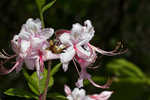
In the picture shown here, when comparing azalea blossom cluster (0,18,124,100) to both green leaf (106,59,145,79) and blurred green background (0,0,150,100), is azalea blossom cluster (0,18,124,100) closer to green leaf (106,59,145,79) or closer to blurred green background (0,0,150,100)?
green leaf (106,59,145,79)

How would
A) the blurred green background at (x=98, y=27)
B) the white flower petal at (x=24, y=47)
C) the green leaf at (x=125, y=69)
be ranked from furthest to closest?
1. the blurred green background at (x=98, y=27)
2. the green leaf at (x=125, y=69)
3. the white flower petal at (x=24, y=47)

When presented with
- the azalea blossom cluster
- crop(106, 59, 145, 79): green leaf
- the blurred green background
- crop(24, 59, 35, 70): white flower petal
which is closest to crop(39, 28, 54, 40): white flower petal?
the azalea blossom cluster

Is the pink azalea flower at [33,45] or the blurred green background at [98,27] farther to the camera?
the blurred green background at [98,27]

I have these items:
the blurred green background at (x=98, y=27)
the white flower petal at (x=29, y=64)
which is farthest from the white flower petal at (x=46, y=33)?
the blurred green background at (x=98, y=27)

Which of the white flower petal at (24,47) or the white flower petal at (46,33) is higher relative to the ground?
the white flower petal at (46,33)

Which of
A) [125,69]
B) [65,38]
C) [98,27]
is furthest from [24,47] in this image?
[98,27]

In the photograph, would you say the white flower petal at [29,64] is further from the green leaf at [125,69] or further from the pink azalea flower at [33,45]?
the green leaf at [125,69]

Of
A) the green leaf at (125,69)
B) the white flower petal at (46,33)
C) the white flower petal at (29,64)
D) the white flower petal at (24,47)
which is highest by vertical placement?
the white flower petal at (46,33)

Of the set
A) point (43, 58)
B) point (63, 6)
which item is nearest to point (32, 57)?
point (43, 58)
